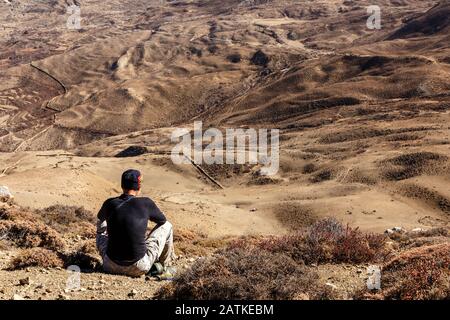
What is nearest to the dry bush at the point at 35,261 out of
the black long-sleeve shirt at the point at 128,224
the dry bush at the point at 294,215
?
the black long-sleeve shirt at the point at 128,224

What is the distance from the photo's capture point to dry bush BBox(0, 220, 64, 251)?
30.6ft

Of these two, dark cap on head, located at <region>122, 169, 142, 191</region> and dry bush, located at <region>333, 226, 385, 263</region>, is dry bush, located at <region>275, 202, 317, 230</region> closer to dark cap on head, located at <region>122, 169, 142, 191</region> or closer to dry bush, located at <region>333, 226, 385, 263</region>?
dry bush, located at <region>333, 226, 385, 263</region>

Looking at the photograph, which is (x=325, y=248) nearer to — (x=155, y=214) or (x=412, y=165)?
(x=155, y=214)

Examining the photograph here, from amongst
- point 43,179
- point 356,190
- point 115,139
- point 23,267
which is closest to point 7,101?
point 115,139

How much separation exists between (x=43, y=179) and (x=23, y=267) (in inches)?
649

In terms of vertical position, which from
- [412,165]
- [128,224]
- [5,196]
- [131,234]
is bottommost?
[412,165]

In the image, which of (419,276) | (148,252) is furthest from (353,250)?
(148,252)

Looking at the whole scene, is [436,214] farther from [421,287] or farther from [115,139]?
[115,139]

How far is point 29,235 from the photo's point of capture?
9484 millimetres

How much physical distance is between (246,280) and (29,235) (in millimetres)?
5377

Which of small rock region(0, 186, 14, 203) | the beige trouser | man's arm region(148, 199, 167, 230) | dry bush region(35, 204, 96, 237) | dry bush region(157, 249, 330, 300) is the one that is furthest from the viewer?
small rock region(0, 186, 14, 203)

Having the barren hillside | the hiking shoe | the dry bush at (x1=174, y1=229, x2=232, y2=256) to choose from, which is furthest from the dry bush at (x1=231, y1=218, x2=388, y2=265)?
the barren hillside

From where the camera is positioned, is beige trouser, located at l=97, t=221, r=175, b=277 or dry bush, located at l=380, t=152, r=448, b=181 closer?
beige trouser, located at l=97, t=221, r=175, b=277

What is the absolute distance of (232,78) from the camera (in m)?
65.0
